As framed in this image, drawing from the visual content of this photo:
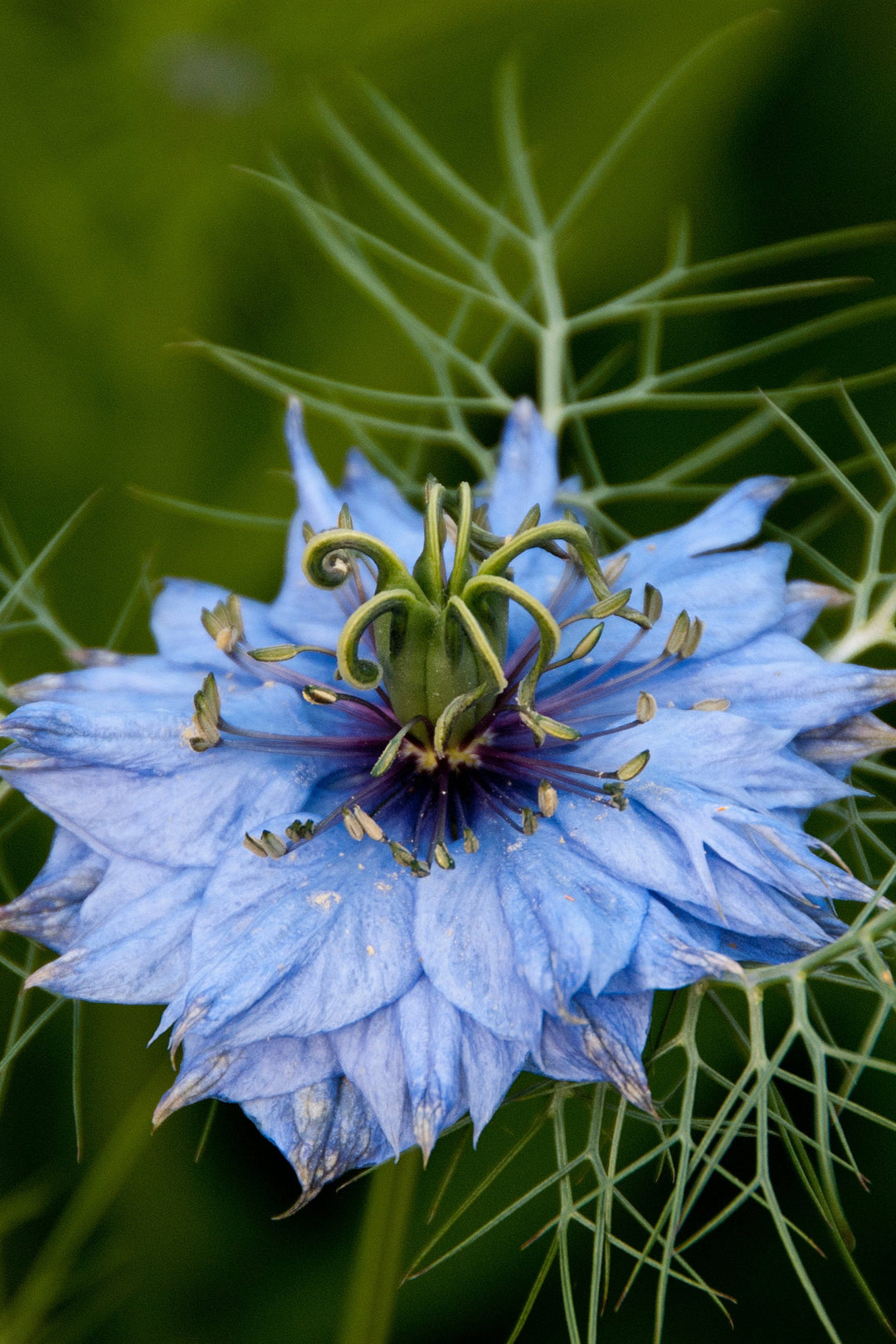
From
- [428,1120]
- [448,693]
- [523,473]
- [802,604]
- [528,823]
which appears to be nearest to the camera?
[428,1120]

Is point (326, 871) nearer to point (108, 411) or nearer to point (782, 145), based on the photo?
point (108, 411)

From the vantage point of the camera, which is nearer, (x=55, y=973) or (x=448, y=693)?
(x=55, y=973)

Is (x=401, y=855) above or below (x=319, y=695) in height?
below

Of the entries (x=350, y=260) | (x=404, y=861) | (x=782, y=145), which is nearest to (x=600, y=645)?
(x=404, y=861)

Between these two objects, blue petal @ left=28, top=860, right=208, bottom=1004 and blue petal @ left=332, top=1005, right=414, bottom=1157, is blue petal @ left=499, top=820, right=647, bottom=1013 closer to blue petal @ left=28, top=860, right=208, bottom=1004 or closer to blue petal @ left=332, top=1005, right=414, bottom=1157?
blue petal @ left=332, top=1005, right=414, bottom=1157

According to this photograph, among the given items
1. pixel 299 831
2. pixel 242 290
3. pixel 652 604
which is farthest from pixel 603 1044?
pixel 242 290

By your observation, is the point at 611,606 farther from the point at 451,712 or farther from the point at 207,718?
the point at 207,718

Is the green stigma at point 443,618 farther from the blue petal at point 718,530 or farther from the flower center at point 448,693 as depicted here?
the blue petal at point 718,530

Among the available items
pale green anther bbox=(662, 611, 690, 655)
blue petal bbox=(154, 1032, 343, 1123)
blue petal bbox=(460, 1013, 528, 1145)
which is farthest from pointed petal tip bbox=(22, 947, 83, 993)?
pale green anther bbox=(662, 611, 690, 655)

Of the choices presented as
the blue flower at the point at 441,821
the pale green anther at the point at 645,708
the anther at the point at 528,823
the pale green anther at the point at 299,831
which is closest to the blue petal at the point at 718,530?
the blue flower at the point at 441,821
